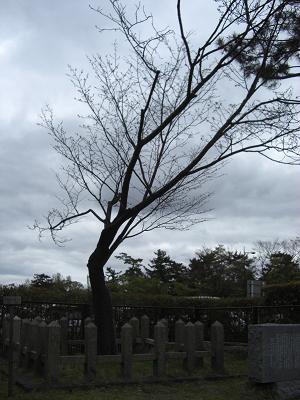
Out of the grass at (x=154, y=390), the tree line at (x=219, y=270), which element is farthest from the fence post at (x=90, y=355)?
the tree line at (x=219, y=270)

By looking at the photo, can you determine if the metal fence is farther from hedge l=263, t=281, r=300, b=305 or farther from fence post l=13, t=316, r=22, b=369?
fence post l=13, t=316, r=22, b=369

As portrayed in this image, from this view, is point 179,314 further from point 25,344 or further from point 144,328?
point 25,344

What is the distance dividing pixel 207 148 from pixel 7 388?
5.69 m

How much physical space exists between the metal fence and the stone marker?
277 centimetres

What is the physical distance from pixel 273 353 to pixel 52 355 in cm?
344

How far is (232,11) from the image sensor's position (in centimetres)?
982

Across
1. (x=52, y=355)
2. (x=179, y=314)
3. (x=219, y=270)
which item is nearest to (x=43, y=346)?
(x=52, y=355)

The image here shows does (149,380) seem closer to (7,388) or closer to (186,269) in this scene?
(7,388)

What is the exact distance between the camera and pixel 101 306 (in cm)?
1092

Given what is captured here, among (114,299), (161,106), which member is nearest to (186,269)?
(114,299)

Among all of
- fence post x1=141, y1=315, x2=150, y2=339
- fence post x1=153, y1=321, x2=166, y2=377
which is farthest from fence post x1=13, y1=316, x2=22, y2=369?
fence post x1=141, y1=315, x2=150, y2=339

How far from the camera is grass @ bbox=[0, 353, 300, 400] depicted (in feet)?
25.9

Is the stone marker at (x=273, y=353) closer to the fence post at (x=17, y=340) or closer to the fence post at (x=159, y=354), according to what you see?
the fence post at (x=159, y=354)

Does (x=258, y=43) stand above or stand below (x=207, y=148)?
above
